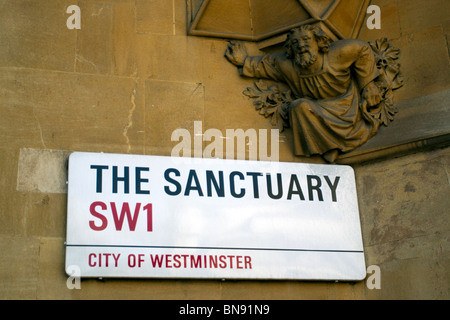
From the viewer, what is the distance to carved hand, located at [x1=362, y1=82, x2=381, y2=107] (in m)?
8.05

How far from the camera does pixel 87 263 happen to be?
709cm

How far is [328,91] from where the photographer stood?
26.5 feet

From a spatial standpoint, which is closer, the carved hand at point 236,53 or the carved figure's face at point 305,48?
the carved figure's face at point 305,48

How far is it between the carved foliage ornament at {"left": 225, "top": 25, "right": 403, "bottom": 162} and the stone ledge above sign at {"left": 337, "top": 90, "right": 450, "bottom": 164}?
0.08 metres

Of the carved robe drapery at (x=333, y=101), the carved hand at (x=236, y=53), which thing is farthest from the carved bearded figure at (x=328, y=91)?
the carved hand at (x=236, y=53)

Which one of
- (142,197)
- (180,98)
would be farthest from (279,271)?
(180,98)

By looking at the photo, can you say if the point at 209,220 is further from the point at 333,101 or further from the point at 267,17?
the point at 267,17

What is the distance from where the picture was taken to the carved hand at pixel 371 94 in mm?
8047

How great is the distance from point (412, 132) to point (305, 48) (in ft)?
3.83

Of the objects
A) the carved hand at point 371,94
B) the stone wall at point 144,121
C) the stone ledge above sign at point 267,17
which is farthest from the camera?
the stone ledge above sign at point 267,17

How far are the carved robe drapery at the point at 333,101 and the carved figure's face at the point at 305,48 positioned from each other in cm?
11

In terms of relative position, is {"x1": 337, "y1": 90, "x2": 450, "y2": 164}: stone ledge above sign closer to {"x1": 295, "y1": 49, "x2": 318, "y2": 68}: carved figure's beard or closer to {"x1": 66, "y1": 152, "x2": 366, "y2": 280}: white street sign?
{"x1": 66, "y1": 152, "x2": 366, "y2": 280}: white street sign

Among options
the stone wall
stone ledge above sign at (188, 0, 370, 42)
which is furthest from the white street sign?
stone ledge above sign at (188, 0, 370, 42)

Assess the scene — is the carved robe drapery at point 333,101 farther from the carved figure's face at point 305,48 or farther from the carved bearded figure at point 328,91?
the carved figure's face at point 305,48
